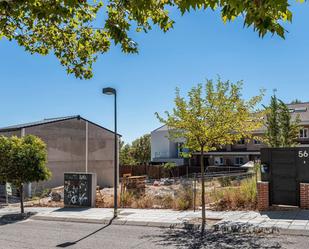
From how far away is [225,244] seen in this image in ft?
33.3

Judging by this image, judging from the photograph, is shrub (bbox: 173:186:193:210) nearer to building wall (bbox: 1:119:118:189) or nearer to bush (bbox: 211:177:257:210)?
bush (bbox: 211:177:257:210)

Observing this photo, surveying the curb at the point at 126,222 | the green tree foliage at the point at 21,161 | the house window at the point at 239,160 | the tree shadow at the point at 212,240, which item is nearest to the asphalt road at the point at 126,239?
the tree shadow at the point at 212,240

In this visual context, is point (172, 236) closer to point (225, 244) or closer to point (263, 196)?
point (225, 244)

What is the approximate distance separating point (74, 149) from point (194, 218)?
21.1 m

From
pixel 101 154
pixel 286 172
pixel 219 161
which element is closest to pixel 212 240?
pixel 286 172

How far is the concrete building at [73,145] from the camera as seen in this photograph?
1200 inches

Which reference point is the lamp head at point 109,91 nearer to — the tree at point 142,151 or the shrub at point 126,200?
the shrub at point 126,200

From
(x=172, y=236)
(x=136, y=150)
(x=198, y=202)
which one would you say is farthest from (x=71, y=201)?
(x=136, y=150)

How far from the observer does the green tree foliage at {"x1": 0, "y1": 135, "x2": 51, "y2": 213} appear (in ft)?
58.0

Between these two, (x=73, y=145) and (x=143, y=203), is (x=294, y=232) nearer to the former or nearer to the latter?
(x=143, y=203)

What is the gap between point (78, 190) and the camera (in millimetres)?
19375

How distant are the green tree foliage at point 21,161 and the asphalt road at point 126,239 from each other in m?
4.13

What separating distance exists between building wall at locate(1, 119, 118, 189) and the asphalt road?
1698 cm

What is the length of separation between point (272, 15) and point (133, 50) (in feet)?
11.3
